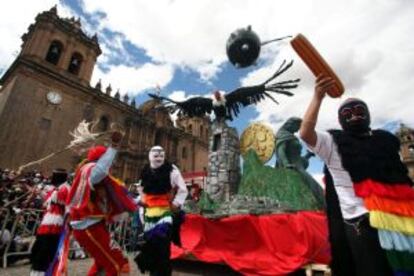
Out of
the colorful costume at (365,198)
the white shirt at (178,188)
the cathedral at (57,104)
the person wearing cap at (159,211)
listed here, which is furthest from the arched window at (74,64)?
the colorful costume at (365,198)

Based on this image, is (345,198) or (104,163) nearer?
(345,198)

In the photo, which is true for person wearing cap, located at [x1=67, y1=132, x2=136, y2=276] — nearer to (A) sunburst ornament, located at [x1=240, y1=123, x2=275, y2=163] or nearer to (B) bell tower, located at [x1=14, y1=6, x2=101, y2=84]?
(A) sunburst ornament, located at [x1=240, y1=123, x2=275, y2=163]

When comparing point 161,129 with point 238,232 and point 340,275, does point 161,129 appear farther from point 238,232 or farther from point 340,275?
point 340,275

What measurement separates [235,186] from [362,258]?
709 cm

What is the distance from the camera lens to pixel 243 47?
621 cm

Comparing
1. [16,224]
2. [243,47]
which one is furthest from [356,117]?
[16,224]

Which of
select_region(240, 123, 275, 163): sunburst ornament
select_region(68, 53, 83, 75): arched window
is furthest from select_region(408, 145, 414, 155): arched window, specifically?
select_region(68, 53, 83, 75): arched window

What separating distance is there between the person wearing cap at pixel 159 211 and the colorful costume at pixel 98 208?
0.31 meters

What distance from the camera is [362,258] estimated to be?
175cm

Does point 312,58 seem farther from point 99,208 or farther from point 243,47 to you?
point 243,47

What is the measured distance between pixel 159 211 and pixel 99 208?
809 millimetres

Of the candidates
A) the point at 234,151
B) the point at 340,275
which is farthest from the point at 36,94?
the point at 340,275

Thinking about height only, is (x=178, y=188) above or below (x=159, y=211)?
above

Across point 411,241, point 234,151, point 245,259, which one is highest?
point 234,151
